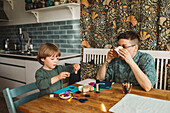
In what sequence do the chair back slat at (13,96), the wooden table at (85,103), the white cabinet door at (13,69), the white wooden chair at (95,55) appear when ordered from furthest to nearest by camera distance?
1. the white cabinet door at (13,69)
2. the white wooden chair at (95,55)
3. the chair back slat at (13,96)
4. the wooden table at (85,103)

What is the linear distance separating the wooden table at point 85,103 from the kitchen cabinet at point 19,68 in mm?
1426

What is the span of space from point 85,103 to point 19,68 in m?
2.23

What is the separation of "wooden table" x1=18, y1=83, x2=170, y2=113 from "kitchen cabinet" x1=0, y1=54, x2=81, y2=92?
1.43 meters

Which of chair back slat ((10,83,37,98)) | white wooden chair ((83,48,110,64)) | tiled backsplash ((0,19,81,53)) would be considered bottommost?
chair back slat ((10,83,37,98))

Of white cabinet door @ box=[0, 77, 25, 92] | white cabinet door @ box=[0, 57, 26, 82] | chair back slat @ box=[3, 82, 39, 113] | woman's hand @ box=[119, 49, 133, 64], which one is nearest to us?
chair back slat @ box=[3, 82, 39, 113]

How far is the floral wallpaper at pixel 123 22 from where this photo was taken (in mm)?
1907

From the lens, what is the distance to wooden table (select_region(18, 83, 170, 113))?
1013 mm

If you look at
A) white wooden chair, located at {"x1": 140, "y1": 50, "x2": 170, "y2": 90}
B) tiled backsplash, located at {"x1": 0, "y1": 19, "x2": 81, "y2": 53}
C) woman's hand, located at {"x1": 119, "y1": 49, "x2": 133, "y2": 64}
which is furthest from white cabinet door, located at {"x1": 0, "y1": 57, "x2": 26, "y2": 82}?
white wooden chair, located at {"x1": 140, "y1": 50, "x2": 170, "y2": 90}

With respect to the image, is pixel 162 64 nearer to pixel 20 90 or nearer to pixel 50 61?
pixel 50 61

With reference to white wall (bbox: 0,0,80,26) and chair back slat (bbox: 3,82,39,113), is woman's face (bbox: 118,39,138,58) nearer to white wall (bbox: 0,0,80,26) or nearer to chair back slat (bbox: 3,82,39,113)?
chair back slat (bbox: 3,82,39,113)

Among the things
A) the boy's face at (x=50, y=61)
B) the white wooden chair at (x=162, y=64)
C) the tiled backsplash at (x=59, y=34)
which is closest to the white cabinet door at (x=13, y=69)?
the tiled backsplash at (x=59, y=34)

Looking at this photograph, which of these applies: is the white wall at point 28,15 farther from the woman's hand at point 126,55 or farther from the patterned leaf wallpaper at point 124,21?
the woman's hand at point 126,55

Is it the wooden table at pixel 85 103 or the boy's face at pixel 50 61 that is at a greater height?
the boy's face at pixel 50 61

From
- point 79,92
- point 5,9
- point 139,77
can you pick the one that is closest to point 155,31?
point 139,77
